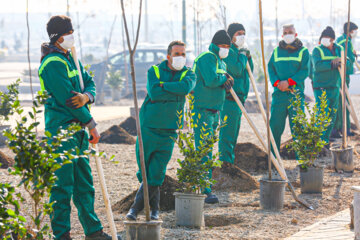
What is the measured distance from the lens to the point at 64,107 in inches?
194

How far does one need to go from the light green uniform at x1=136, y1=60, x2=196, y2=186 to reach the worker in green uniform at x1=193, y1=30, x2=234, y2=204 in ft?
3.94

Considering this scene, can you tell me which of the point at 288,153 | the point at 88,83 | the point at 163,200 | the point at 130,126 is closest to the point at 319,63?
the point at 288,153

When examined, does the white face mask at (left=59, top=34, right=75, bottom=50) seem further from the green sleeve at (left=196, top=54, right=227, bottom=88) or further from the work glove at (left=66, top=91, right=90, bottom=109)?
the green sleeve at (left=196, top=54, right=227, bottom=88)

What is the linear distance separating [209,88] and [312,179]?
1.52 meters

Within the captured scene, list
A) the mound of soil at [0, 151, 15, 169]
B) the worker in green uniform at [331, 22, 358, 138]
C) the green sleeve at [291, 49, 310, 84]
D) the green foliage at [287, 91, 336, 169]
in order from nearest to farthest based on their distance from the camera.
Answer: the green foliage at [287, 91, 336, 169], the green sleeve at [291, 49, 310, 84], the mound of soil at [0, 151, 15, 169], the worker in green uniform at [331, 22, 358, 138]

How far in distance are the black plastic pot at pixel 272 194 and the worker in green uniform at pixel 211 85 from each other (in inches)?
23.1

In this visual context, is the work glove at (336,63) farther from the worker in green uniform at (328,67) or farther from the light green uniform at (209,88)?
the light green uniform at (209,88)

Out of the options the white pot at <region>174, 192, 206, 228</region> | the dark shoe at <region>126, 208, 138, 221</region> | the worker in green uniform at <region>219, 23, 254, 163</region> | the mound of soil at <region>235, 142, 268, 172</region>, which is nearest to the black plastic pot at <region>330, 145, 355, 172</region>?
the mound of soil at <region>235, 142, 268, 172</region>

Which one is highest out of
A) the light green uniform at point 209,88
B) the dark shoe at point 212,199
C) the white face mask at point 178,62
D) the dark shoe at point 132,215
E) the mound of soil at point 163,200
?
the white face mask at point 178,62

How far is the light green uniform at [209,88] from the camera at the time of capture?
711cm

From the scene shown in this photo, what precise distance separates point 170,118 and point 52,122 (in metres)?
1.26

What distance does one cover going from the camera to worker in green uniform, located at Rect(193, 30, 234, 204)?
23.3 feet

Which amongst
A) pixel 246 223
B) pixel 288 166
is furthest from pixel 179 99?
pixel 288 166

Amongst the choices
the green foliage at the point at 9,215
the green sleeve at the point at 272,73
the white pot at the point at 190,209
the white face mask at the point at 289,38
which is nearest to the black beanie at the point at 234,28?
the white face mask at the point at 289,38
